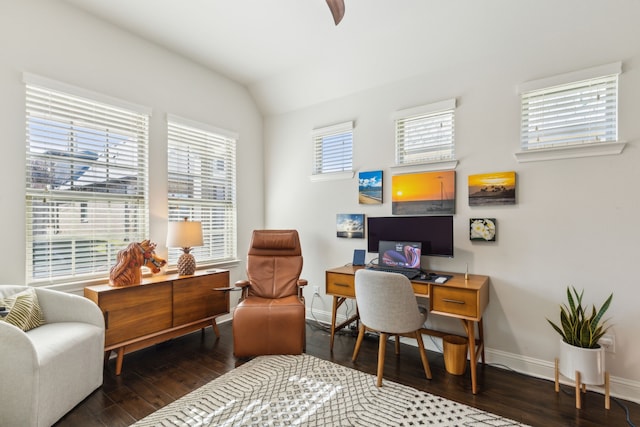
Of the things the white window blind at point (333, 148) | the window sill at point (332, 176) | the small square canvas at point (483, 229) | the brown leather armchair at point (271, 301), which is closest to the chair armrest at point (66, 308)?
the brown leather armchair at point (271, 301)

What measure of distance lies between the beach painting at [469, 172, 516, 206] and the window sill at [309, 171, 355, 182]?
1.31m

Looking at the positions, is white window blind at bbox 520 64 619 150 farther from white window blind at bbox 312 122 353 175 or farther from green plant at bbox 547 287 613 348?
white window blind at bbox 312 122 353 175

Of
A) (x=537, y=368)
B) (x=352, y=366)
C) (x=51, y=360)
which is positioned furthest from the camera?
(x=352, y=366)

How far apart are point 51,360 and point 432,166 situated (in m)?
3.31

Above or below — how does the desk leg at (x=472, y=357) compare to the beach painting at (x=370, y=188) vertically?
below

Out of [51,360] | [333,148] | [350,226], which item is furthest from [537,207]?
[51,360]

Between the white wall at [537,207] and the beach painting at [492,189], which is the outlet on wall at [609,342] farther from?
the beach painting at [492,189]

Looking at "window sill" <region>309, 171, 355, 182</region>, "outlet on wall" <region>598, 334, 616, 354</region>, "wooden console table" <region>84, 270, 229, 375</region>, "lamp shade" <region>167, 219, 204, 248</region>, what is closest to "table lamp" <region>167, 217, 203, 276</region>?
"lamp shade" <region>167, 219, 204, 248</region>

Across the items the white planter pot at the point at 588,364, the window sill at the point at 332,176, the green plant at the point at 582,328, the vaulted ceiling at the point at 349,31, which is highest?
the vaulted ceiling at the point at 349,31

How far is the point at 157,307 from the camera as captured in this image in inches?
108

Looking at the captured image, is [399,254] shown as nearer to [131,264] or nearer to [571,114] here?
[571,114]

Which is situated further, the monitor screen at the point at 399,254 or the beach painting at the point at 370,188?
the beach painting at the point at 370,188

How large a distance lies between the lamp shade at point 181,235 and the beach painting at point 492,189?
2.75 m

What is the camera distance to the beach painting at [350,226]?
3459 millimetres
